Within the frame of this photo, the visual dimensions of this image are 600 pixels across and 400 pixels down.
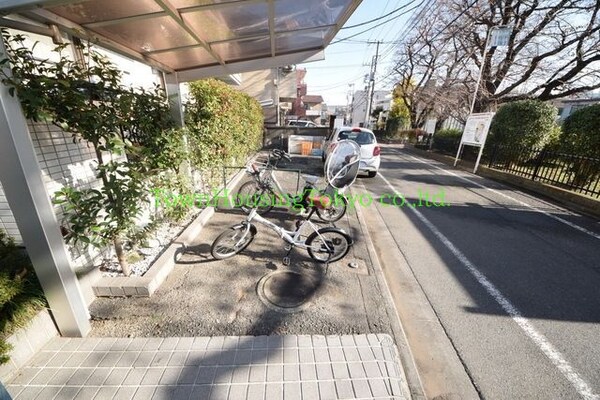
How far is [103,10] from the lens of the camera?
2.38 meters

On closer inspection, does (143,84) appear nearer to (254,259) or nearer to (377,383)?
(254,259)

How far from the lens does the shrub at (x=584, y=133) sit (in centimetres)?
668

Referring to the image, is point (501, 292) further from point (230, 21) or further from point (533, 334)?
point (230, 21)

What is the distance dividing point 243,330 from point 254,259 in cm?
121

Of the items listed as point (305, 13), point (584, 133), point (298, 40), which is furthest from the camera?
point (584, 133)

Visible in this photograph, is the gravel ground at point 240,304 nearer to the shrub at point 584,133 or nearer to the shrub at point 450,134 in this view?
the shrub at point 584,133

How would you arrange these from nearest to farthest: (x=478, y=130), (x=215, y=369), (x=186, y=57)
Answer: (x=215, y=369) < (x=186, y=57) < (x=478, y=130)

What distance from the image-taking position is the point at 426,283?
3357 mm

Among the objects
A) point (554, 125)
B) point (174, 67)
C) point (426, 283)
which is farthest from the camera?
point (554, 125)

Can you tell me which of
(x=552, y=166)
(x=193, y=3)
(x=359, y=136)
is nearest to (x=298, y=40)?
(x=193, y=3)

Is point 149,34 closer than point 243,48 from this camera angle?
Yes

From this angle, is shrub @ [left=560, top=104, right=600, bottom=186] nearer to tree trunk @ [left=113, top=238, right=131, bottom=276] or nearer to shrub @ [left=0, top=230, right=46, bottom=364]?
tree trunk @ [left=113, top=238, right=131, bottom=276]

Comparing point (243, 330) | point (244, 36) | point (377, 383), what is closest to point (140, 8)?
point (244, 36)

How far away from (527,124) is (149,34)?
1200 centimetres
